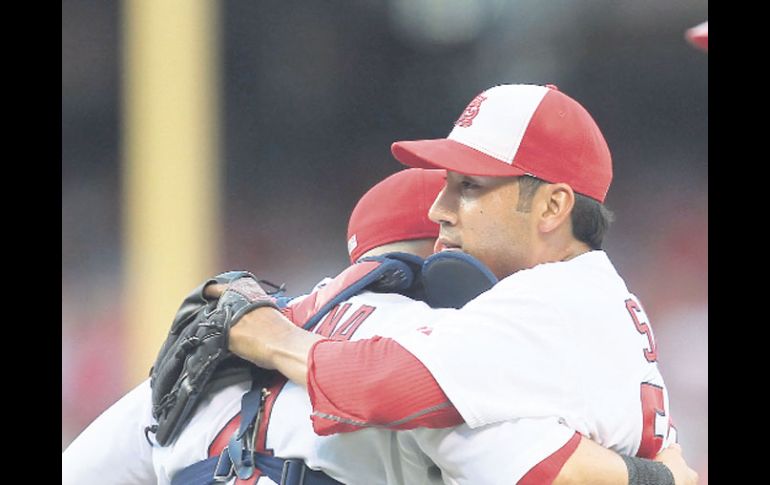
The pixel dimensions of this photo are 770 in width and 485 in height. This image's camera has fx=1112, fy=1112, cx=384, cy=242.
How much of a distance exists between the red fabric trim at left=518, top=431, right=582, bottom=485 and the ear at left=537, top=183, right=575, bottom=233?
0.34 metres

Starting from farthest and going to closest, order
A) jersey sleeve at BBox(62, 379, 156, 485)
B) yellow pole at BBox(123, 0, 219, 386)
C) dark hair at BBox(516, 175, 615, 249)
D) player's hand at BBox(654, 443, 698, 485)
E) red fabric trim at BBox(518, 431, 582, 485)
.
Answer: yellow pole at BBox(123, 0, 219, 386) < jersey sleeve at BBox(62, 379, 156, 485) < dark hair at BBox(516, 175, 615, 249) < player's hand at BBox(654, 443, 698, 485) < red fabric trim at BBox(518, 431, 582, 485)

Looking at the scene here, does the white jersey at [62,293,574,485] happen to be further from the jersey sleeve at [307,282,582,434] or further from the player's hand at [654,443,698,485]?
the player's hand at [654,443,698,485]

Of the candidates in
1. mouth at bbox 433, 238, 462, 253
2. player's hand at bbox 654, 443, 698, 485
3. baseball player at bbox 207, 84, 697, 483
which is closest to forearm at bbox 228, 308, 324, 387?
baseball player at bbox 207, 84, 697, 483

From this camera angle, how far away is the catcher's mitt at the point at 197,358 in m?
1.46

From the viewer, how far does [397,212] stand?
1.67 meters

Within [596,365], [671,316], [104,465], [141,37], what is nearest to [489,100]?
[596,365]

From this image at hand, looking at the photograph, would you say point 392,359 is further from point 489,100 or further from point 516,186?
point 489,100

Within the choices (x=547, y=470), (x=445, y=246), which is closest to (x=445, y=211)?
(x=445, y=246)

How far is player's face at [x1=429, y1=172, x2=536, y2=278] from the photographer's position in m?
1.47

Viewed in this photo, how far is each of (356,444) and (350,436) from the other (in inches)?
0.5

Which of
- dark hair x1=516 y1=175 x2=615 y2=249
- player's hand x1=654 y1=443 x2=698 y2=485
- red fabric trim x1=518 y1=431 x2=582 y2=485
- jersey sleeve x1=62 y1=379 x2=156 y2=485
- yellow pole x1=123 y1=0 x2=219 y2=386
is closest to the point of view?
red fabric trim x1=518 y1=431 x2=582 y2=485

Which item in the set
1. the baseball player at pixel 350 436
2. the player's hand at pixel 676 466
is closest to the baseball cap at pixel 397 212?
Answer: the baseball player at pixel 350 436

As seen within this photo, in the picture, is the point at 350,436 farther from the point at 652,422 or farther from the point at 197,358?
the point at 652,422
